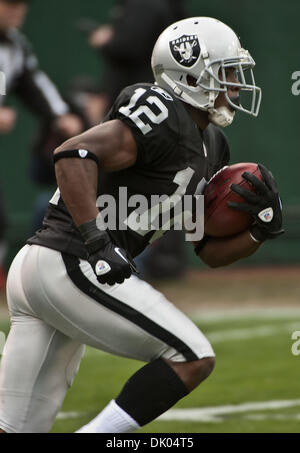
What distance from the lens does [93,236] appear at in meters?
3.29

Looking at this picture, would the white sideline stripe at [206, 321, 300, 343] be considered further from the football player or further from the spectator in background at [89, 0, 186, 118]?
the football player

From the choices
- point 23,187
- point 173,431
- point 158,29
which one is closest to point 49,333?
point 173,431

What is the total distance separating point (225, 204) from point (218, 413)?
4.48ft

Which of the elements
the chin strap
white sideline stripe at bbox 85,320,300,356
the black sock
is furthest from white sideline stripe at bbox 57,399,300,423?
the chin strap

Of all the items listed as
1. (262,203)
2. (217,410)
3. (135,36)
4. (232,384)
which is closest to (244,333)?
(232,384)

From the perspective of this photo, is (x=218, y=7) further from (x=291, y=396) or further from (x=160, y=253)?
(x=291, y=396)

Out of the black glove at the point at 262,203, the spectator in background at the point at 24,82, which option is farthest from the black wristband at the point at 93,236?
the spectator in background at the point at 24,82

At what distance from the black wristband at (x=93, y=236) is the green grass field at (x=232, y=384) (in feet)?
4.61

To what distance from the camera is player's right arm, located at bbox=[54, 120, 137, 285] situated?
128 inches

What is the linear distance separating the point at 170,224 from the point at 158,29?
408cm

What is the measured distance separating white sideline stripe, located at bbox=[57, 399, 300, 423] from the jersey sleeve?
5.30 ft

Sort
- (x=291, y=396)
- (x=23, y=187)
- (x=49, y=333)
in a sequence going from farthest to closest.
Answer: (x=23, y=187), (x=291, y=396), (x=49, y=333)

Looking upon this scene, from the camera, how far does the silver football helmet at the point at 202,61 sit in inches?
142

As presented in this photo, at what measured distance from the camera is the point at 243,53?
368 centimetres
